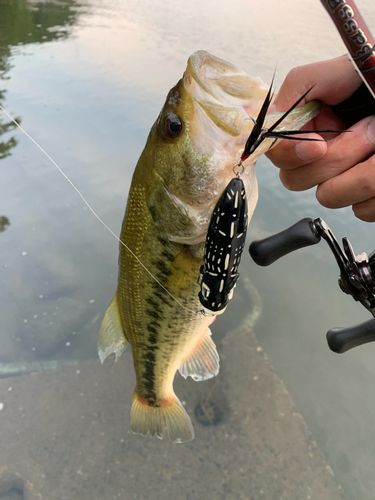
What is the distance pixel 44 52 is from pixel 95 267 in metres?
5.66

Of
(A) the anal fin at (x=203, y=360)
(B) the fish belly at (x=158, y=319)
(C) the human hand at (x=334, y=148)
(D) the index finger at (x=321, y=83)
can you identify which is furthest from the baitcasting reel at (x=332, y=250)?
(A) the anal fin at (x=203, y=360)

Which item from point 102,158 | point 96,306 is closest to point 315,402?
point 96,306

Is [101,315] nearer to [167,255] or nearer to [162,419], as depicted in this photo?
[162,419]

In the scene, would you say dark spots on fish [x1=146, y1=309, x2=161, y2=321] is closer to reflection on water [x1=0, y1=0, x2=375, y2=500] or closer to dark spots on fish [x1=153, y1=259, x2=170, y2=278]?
dark spots on fish [x1=153, y1=259, x2=170, y2=278]

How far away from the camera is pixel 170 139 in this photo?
0.96 meters

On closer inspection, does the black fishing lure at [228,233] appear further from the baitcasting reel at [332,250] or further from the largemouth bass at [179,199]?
the baitcasting reel at [332,250]

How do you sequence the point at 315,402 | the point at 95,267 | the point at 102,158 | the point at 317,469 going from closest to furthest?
the point at 317,469, the point at 315,402, the point at 95,267, the point at 102,158

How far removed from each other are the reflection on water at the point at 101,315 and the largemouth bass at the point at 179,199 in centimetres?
95

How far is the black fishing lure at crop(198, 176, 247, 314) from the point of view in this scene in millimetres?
799

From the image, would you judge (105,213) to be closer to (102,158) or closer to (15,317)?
(102,158)

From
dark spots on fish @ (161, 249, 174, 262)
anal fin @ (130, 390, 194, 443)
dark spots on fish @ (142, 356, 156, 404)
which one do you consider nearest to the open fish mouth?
dark spots on fish @ (161, 249, 174, 262)

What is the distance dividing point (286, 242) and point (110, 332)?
85cm

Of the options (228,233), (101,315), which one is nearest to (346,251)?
(228,233)

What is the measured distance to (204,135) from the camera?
0.91m
